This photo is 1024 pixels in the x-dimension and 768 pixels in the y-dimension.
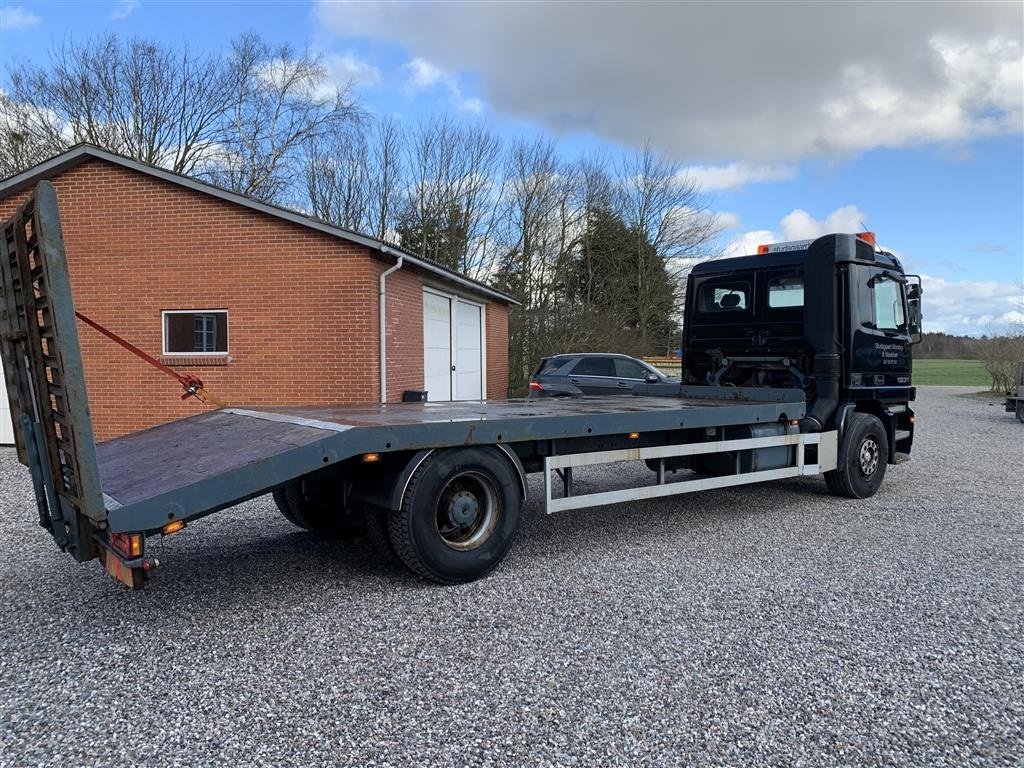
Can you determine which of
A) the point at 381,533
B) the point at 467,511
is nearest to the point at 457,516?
the point at 467,511

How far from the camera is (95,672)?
3580mm

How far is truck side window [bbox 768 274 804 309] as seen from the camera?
7781 millimetres

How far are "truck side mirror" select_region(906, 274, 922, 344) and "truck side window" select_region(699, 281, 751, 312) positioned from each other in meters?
1.73

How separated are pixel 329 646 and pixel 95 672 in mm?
1096

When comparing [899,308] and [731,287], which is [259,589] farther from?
[899,308]

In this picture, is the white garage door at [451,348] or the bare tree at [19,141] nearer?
the white garage door at [451,348]

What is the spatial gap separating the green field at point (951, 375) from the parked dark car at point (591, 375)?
21.9 metres

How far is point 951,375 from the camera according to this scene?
4391 centimetres

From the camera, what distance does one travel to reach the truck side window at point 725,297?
8297 millimetres

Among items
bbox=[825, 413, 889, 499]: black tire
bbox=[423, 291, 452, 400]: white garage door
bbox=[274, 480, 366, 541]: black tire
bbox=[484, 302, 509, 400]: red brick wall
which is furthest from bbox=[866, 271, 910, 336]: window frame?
bbox=[484, 302, 509, 400]: red brick wall

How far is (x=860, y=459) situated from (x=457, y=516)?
505cm

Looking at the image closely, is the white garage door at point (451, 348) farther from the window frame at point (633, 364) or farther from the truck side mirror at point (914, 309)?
the truck side mirror at point (914, 309)

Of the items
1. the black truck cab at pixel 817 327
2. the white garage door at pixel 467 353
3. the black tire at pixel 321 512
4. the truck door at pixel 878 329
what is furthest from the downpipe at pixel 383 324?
the truck door at pixel 878 329

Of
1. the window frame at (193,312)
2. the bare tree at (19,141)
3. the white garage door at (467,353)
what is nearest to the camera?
the window frame at (193,312)
